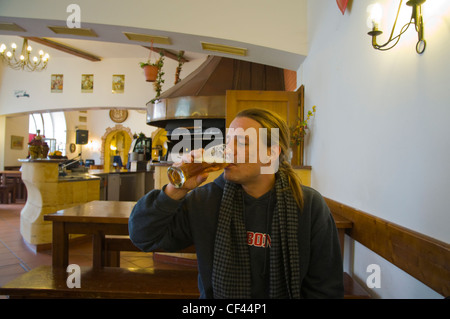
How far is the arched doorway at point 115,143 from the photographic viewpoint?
655 inches

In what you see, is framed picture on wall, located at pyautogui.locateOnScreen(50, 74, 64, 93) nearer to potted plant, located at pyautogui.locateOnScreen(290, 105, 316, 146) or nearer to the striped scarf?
potted plant, located at pyautogui.locateOnScreen(290, 105, 316, 146)

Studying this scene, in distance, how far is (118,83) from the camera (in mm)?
9289

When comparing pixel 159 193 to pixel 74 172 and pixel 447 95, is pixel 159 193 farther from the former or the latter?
pixel 74 172

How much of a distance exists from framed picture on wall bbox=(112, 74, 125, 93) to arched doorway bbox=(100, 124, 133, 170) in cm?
727

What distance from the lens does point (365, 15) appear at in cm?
200

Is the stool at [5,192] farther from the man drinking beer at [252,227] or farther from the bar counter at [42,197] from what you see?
the man drinking beer at [252,227]

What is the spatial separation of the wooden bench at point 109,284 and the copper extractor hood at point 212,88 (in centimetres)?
306

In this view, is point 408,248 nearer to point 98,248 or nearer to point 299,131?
point 299,131

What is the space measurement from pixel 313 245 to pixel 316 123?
2.02 meters

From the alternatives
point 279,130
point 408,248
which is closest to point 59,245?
point 279,130

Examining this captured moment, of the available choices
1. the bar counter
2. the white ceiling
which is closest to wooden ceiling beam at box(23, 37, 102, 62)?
the white ceiling

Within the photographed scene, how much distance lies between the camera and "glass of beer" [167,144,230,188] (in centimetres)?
117

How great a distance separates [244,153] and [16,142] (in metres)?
13.2

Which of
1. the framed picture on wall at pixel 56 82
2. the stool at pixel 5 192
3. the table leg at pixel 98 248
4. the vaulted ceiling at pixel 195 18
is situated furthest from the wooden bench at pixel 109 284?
the framed picture on wall at pixel 56 82
